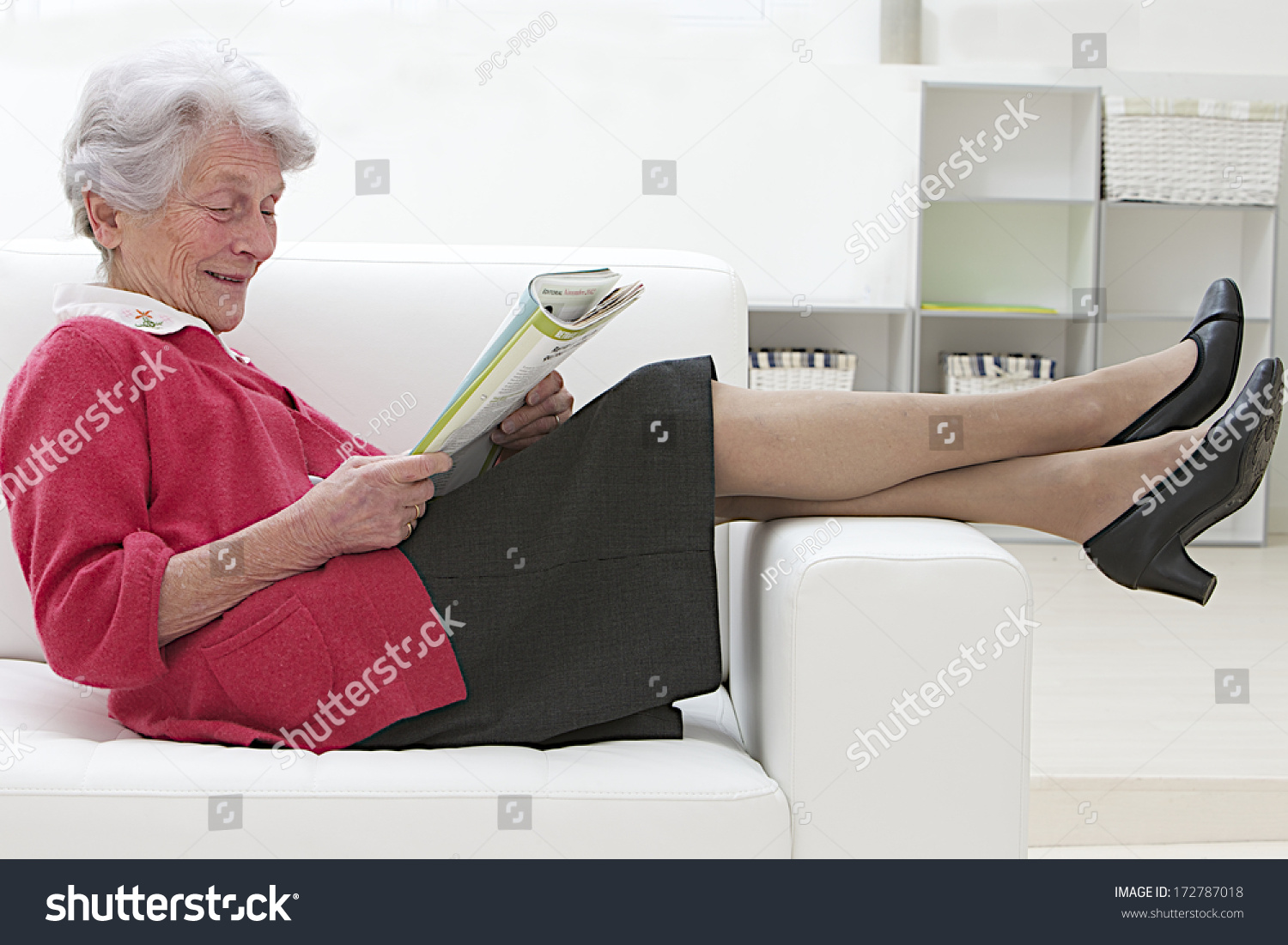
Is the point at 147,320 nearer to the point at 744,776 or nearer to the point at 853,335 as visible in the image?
the point at 744,776

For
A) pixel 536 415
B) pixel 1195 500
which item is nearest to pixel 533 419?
pixel 536 415

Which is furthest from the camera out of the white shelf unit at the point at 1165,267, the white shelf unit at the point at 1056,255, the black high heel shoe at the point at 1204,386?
the white shelf unit at the point at 1165,267

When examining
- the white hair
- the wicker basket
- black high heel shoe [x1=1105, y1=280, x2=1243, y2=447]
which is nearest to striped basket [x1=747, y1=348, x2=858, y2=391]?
the wicker basket

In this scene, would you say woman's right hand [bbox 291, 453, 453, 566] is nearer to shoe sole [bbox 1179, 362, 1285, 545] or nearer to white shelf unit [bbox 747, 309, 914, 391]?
shoe sole [bbox 1179, 362, 1285, 545]

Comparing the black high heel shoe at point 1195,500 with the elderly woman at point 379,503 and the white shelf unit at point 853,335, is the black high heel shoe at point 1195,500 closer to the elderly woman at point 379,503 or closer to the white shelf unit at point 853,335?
the elderly woman at point 379,503

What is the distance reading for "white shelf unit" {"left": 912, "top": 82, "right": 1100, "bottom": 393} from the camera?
3826mm

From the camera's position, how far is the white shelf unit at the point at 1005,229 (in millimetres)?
3826

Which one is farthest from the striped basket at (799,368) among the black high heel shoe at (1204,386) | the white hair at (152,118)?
the white hair at (152,118)

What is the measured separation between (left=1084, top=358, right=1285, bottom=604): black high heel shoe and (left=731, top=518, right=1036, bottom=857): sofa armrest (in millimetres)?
267

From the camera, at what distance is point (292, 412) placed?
4.19 ft

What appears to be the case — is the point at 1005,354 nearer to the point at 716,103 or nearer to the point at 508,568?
the point at 716,103

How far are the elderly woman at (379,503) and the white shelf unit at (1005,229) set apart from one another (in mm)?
2680
